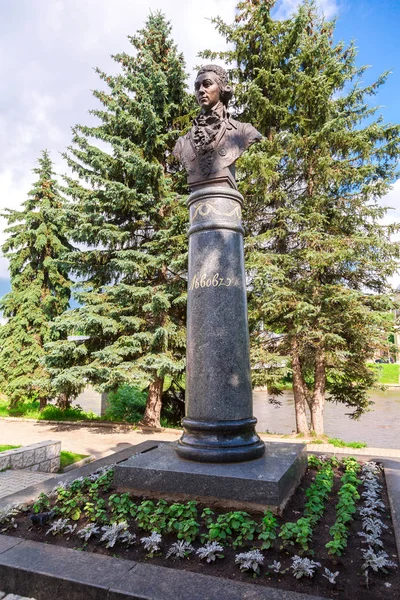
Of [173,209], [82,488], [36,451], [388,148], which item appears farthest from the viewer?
[173,209]

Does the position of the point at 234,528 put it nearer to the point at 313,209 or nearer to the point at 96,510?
the point at 96,510

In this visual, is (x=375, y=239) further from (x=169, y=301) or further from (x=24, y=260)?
(x=24, y=260)

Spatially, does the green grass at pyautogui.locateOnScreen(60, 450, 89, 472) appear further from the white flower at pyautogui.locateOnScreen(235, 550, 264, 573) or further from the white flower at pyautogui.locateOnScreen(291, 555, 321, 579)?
the white flower at pyautogui.locateOnScreen(291, 555, 321, 579)

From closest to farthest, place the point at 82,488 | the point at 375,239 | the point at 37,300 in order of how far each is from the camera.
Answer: the point at 82,488, the point at 375,239, the point at 37,300

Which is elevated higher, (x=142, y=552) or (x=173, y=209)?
(x=173, y=209)

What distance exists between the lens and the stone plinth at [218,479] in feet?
10.5

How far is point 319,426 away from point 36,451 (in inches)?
263

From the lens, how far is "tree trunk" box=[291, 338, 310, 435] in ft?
32.7

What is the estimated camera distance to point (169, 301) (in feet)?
33.6

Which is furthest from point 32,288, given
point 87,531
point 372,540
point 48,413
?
point 372,540

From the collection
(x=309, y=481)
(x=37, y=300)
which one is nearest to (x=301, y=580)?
(x=309, y=481)

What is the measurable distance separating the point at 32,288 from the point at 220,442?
1188 cm

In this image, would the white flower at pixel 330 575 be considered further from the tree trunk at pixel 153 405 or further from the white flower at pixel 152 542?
the tree trunk at pixel 153 405

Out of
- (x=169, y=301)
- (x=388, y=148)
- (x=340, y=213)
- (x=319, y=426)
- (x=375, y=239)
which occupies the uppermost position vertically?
(x=388, y=148)
